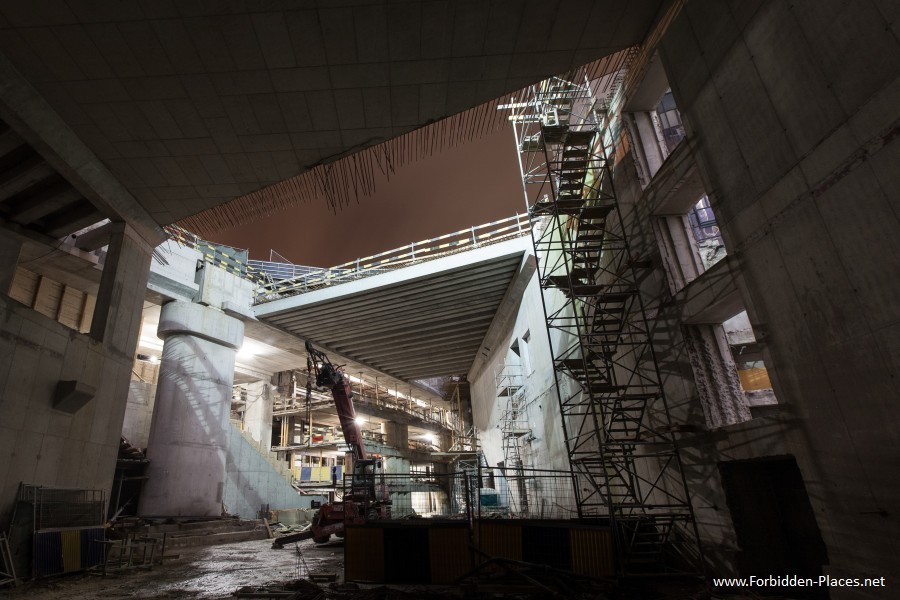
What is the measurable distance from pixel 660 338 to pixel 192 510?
17.5 metres

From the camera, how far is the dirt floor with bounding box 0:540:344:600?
7285 mm

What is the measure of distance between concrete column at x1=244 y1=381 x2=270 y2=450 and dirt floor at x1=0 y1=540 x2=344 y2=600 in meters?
16.0

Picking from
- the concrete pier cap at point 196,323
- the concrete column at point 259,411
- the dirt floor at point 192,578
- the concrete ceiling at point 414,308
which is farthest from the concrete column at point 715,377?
the concrete column at point 259,411

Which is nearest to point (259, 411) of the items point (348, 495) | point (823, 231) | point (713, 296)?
point (348, 495)

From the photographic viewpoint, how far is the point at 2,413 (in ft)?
26.7

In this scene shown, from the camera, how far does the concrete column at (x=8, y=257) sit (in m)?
10.8

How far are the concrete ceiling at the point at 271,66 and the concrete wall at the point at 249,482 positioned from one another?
15.0 meters

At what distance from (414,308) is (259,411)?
14547 mm

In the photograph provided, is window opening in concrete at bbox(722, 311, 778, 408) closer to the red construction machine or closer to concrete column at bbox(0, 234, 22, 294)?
the red construction machine

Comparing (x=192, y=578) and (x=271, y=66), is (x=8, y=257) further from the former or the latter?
(x=192, y=578)

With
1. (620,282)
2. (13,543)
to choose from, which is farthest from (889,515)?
(13,543)

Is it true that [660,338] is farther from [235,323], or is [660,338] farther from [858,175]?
[235,323]

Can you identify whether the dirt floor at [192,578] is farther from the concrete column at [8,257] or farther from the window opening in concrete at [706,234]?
the window opening in concrete at [706,234]

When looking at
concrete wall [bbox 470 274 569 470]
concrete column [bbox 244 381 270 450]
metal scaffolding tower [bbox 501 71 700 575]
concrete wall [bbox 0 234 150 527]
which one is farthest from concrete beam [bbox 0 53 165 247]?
concrete column [bbox 244 381 270 450]
